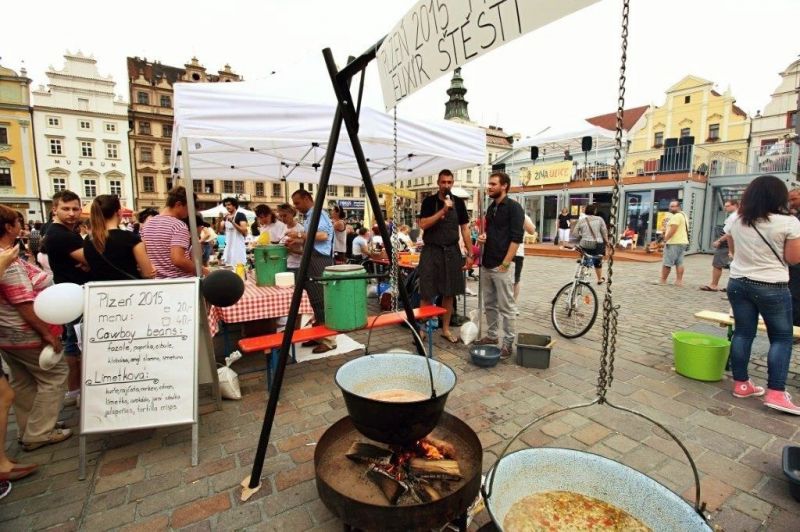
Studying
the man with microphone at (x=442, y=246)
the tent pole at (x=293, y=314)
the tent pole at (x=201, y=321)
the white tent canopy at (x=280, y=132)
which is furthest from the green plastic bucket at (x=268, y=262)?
the tent pole at (x=293, y=314)

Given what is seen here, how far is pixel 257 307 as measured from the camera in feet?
12.2

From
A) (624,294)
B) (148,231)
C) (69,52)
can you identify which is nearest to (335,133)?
(148,231)

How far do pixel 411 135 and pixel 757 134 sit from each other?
38922mm

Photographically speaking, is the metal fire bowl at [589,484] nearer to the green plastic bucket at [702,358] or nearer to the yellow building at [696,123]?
the green plastic bucket at [702,358]

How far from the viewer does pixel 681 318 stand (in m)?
5.94

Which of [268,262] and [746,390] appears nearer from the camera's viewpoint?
[746,390]

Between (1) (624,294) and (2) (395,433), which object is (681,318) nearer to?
(1) (624,294)

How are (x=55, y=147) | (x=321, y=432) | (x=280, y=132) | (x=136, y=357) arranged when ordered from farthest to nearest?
(x=55, y=147) → (x=280, y=132) → (x=321, y=432) → (x=136, y=357)

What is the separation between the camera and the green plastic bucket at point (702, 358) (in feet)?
11.8

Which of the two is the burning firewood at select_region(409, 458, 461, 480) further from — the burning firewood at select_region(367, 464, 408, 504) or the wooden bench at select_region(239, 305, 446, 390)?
the wooden bench at select_region(239, 305, 446, 390)

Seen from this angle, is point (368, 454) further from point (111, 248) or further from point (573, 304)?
A: point (573, 304)

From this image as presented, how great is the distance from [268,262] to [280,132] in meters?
1.40

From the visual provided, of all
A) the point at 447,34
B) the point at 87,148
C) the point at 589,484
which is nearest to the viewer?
the point at 447,34

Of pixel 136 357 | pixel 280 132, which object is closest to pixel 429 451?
pixel 136 357
